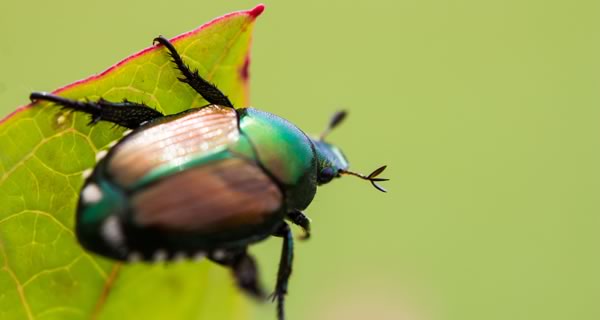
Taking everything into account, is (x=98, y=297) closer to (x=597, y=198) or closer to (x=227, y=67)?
(x=227, y=67)

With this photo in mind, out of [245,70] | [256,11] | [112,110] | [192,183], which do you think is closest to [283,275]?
[192,183]

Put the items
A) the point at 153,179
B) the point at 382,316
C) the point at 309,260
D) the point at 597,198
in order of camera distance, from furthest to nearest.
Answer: the point at 597,198, the point at 309,260, the point at 382,316, the point at 153,179

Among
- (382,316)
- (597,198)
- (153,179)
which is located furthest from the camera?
(597,198)

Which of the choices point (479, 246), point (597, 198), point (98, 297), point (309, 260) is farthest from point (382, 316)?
point (597, 198)

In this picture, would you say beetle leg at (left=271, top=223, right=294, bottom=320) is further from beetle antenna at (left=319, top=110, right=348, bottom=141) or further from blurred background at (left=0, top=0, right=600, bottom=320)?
blurred background at (left=0, top=0, right=600, bottom=320)

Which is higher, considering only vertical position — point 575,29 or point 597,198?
point 575,29

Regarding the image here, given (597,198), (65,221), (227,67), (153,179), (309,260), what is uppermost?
(227,67)

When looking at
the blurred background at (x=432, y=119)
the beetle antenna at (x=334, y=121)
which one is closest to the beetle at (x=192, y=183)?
the beetle antenna at (x=334, y=121)

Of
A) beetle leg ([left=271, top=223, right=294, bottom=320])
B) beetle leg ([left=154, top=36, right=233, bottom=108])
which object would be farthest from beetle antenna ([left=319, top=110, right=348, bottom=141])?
beetle leg ([left=154, top=36, right=233, bottom=108])
